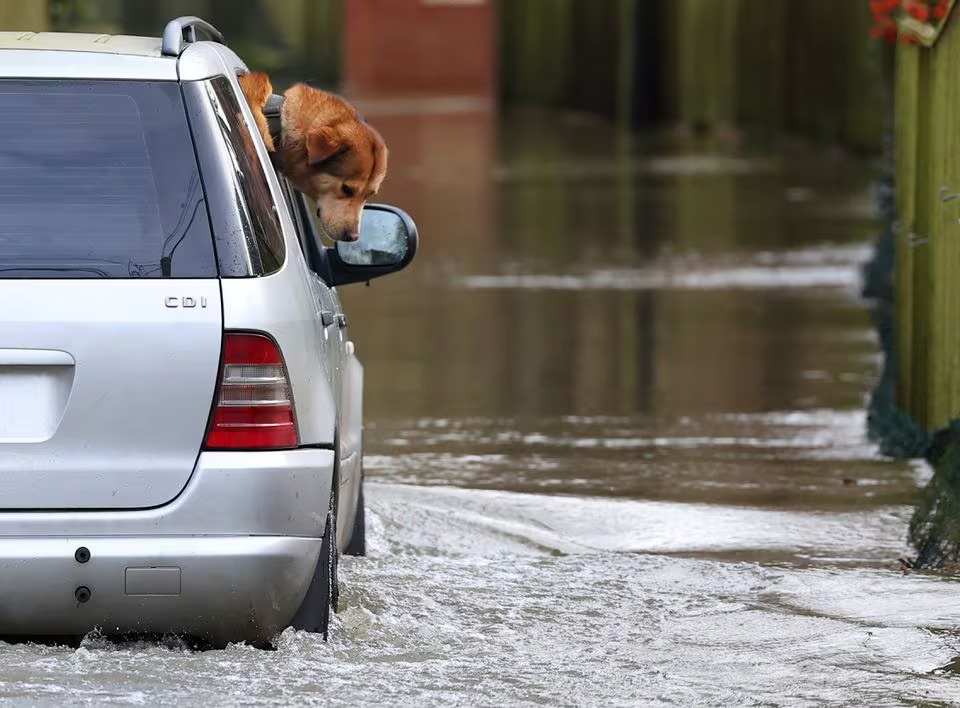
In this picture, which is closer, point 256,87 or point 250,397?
point 250,397

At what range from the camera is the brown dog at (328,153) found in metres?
6.39

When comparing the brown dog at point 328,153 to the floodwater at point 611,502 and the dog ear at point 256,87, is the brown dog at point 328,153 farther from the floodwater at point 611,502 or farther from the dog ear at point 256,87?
the floodwater at point 611,502

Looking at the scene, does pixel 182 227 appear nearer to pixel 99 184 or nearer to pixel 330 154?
pixel 99 184

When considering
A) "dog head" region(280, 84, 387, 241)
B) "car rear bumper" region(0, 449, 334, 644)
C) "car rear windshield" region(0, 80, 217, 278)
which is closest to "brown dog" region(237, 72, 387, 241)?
"dog head" region(280, 84, 387, 241)

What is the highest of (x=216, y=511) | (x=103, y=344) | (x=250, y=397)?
(x=103, y=344)

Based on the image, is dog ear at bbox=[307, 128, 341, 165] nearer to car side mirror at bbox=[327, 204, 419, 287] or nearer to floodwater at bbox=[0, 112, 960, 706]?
car side mirror at bbox=[327, 204, 419, 287]

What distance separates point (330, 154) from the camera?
647 cm

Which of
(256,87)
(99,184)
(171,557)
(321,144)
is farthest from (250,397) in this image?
(321,144)

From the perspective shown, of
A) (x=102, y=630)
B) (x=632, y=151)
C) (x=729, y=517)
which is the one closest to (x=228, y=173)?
(x=102, y=630)

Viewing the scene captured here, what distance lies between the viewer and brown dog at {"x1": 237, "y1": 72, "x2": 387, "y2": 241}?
21.0 feet

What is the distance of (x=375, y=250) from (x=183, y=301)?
1.31m

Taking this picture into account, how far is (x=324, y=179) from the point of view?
21.4 ft

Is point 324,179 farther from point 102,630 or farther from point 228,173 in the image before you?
point 102,630

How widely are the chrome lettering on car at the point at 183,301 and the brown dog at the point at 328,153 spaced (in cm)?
141
